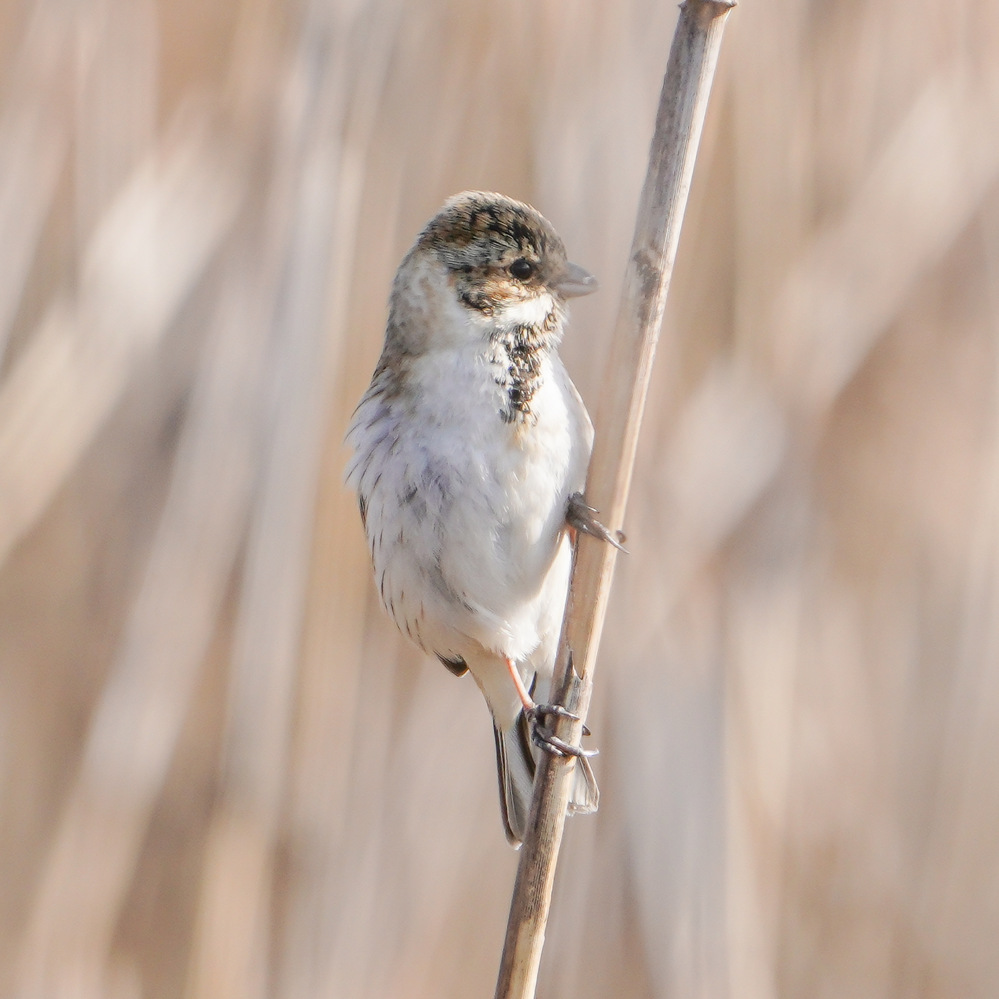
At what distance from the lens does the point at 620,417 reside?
1.31 meters

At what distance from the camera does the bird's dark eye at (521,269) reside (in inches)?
67.0

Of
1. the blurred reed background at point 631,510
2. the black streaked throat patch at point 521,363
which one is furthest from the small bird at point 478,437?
the blurred reed background at point 631,510

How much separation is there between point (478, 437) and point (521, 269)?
262mm

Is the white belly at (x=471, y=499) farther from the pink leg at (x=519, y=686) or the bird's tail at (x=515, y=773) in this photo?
the bird's tail at (x=515, y=773)

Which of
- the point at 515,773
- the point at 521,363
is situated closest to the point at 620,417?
the point at 521,363

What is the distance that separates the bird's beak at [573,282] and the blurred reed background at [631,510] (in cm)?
39

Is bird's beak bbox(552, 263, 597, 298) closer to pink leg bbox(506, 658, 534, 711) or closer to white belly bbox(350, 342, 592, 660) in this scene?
white belly bbox(350, 342, 592, 660)

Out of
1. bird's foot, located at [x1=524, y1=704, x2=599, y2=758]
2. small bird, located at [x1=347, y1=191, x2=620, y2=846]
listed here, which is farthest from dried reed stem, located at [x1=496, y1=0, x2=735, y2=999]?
small bird, located at [x1=347, y1=191, x2=620, y2=846]

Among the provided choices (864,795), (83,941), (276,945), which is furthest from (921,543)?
(83,941)

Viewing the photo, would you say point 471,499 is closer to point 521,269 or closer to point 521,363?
point 521,363

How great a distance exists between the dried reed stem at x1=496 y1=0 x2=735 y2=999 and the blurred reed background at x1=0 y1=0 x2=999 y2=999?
755 mm

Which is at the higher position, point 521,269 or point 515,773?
point 521,269

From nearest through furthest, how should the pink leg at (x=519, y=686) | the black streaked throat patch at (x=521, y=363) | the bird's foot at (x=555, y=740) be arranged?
1. the bird's foot at (x=555, y=740)
2. the black streaked throat patch at (x=521, y=363)
3. the pink leg at (x=519, y=686)

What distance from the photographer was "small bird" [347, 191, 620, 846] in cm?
165
